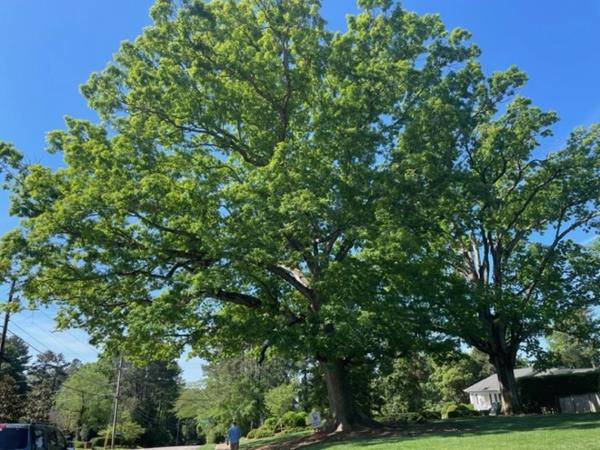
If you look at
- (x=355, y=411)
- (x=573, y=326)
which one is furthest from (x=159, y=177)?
(x=573, y=326)

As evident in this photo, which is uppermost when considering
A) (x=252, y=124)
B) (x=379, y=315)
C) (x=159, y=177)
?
(x=252, y=124)

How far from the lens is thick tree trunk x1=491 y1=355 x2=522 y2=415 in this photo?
2670cm

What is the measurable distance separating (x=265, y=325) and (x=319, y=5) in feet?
38.5

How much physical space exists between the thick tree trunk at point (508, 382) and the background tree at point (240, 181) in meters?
10.5

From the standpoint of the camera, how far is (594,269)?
88.0 feet

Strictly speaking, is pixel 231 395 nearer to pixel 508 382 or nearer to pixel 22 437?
pixel 508 382

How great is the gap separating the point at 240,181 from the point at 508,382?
18931 millimetres

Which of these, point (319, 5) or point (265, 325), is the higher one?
point (319, 5)

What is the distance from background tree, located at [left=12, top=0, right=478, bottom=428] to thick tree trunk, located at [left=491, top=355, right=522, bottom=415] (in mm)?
10478

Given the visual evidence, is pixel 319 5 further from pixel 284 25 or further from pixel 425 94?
pixel 425 94

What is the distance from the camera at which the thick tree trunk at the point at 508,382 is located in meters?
26.7

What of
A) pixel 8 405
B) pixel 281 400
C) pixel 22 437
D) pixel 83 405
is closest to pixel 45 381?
pixel 83 405

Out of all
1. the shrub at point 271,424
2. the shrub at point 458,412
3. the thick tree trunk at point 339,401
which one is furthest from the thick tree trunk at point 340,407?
the shrub at point 271,424

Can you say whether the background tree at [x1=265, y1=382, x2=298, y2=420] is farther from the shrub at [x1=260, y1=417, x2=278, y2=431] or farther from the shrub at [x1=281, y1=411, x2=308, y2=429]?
the shrub at [x1=281, y1=411, x2=308, y2=429]
